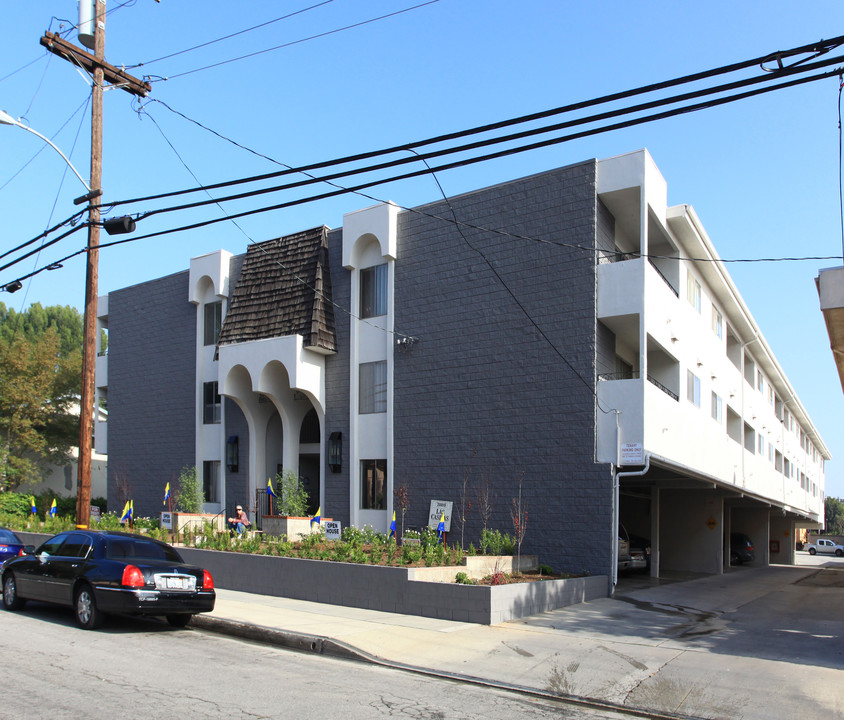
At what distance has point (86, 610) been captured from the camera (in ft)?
37.9

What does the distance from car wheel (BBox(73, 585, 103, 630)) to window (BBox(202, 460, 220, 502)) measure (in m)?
15.8

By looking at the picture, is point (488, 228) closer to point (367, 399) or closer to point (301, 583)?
point (367, 399)

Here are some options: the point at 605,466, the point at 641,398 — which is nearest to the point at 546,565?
the point at 605,466

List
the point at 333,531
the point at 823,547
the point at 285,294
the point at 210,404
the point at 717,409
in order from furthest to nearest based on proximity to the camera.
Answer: the point at 823,547, the point at 210,404, the point at 717,409, the point at 285,294, the point at 333,531

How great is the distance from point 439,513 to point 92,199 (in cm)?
1143

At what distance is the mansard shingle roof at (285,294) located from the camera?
23.8 meters

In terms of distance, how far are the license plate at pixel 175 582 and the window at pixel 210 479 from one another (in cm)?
1593

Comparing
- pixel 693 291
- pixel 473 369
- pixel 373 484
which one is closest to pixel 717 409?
pixel 693 291

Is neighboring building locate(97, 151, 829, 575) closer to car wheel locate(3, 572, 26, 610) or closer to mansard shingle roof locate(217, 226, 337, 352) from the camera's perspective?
mansard shingle roof locate(217, 226, 337, 352)

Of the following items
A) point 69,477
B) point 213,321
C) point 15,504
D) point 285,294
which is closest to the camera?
point 285,294

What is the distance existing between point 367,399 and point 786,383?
93.4ft

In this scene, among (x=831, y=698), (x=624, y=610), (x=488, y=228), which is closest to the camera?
(x=831, y=698)

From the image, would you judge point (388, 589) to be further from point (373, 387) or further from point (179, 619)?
point (373, 387)

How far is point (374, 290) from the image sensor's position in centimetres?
2358
